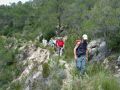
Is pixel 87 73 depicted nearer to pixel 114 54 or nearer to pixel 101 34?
pixel 114 54

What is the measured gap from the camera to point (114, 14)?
29.4 m

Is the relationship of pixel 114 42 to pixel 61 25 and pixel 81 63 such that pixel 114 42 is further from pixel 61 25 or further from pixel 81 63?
A: pixel 61 25

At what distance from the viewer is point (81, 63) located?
12984mm

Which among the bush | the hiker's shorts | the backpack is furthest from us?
the bush

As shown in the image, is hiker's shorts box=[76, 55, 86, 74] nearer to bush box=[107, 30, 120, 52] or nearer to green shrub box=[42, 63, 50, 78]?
green shrub box=[42, 63, 50, 78]

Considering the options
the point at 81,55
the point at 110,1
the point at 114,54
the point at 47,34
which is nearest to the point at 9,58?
the point at 47,34

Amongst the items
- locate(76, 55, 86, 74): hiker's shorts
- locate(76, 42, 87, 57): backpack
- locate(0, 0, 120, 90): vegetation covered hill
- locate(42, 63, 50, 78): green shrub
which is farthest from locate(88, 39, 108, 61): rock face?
locate(76, 55, 86, 74): hiker's shorts

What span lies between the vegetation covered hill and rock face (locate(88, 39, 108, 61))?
0.46 meters

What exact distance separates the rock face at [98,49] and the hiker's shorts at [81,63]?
12435mm

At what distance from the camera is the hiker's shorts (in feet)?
39.5

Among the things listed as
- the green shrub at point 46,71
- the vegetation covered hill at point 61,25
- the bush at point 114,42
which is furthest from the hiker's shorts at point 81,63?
the bush at point 114,42

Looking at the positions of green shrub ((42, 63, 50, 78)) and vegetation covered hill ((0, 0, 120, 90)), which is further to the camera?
vegetation covered hill ((0, 0, 120, 90))

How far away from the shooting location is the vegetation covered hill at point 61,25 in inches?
1116

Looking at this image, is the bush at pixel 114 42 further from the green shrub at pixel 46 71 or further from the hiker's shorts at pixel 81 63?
the hiker's shorts at pixel 81 63
